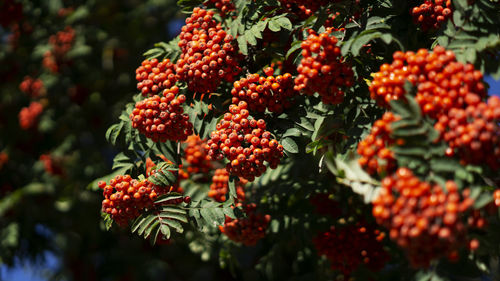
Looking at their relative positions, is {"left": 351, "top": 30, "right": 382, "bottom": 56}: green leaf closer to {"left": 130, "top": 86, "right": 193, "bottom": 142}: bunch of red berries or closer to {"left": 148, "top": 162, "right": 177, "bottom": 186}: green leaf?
{"left": 130, "top": 86, "right": 193, "bottom": 142}: bunch of red berries

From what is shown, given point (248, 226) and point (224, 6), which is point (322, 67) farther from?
point (248, 226)

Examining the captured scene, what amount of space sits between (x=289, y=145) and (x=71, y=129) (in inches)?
202

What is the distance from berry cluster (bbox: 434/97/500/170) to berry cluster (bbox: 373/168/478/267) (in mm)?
173

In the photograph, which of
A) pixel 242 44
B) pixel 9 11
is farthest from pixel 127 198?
pixel 9 11

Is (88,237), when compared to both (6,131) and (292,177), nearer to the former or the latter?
(6,131)

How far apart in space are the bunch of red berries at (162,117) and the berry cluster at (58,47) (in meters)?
4.35

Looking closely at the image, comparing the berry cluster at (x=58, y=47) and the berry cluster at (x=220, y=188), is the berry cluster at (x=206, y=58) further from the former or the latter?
the berry cluster at (x=58, y=47)

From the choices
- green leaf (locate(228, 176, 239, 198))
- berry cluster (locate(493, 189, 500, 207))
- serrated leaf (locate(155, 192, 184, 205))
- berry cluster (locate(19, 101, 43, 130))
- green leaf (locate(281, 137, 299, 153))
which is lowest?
berry cluster (locate(19, 101, 43, 130))

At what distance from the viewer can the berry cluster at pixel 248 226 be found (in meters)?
3.33

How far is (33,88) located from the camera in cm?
684

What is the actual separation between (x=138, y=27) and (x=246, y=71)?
14.5 feet

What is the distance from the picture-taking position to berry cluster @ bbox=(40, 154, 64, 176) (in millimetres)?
6508

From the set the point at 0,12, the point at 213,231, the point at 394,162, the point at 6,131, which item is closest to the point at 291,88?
the point at 394,162

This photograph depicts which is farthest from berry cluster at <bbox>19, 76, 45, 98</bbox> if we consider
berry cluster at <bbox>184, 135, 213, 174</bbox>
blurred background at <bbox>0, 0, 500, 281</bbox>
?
berry cluster at <bbox>184, 135, 213, 174</bbox>
